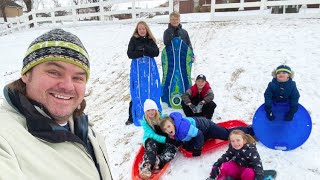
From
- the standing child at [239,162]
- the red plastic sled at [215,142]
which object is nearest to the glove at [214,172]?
the standing child at [239,162]

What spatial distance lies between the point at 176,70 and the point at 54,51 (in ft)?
13.8

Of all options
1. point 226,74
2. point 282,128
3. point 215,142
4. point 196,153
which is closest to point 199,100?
point 215,142

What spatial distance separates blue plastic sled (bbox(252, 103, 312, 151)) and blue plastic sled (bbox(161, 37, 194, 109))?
5.72 feet

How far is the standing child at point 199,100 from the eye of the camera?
15.8ft

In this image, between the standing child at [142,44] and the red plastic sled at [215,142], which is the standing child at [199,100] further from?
the standing child at [142,44]

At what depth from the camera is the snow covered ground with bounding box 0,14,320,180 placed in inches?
149

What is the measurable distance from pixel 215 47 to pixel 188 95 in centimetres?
419

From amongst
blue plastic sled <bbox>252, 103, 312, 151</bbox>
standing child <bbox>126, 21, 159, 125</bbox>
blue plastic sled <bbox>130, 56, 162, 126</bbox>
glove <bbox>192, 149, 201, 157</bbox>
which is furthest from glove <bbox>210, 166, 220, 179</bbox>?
standing child <bbox>126, 21, 159, 125</bbox>

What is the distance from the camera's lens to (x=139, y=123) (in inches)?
198

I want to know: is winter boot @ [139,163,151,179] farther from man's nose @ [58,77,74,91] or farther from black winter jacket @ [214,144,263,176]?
man's nose @ [58,77,74,91]

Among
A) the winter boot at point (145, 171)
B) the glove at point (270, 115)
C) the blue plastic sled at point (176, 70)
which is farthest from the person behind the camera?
the blue plastic sled at point (176, 70)

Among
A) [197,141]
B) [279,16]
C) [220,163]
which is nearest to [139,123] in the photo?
[197,141]

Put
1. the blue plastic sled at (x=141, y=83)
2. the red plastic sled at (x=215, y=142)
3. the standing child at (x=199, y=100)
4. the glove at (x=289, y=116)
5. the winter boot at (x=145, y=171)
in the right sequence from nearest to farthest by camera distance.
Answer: the winter boot at (x=145, y=171) → the glove at (x=289, y=116) → the red plastic sled at (x=215, y=142) → the standing child at (x=199, y=100) → the blue plastic sled at (x=141, y=83)

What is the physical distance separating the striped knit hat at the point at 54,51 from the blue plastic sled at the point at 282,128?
324 centimetres
